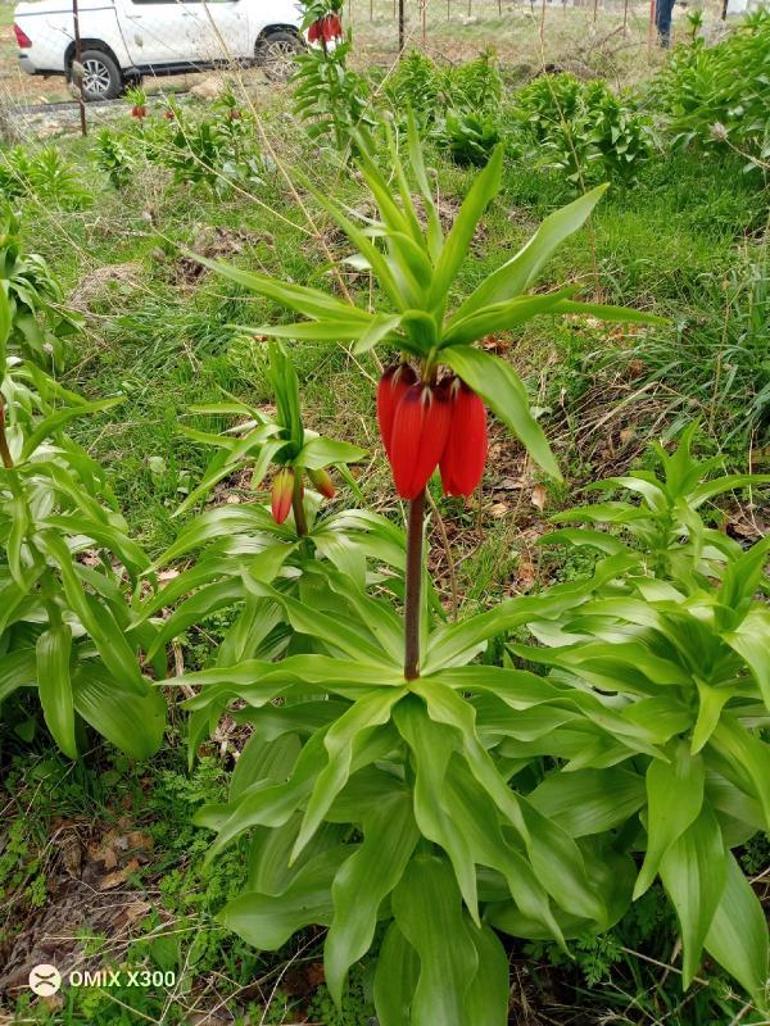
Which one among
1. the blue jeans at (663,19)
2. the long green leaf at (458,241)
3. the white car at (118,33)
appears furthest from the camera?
the white car at (118,33)

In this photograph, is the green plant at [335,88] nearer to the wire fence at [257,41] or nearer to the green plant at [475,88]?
the green plant at [475,88]

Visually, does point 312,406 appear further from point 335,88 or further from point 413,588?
point 335,88

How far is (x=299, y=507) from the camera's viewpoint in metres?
1.67

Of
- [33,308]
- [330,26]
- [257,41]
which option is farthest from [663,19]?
[33,308]

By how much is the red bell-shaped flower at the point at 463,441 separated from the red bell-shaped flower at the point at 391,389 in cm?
6

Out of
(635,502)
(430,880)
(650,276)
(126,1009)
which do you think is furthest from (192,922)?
(650,276)

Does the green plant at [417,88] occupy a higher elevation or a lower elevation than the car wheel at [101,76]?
lower

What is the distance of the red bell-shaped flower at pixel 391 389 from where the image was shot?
1.05m

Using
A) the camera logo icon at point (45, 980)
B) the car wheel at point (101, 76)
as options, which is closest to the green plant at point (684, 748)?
the camera logo icon at point (45, 980)

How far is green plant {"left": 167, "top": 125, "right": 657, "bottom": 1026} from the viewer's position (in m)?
1.01

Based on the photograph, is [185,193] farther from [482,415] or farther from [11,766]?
[482,415]

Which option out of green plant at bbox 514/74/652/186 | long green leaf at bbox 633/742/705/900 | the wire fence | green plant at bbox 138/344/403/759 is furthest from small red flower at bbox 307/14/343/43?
long green leaf at bbox 633/742/705/900

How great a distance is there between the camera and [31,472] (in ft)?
5.81

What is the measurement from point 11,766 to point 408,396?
67.8 inches
